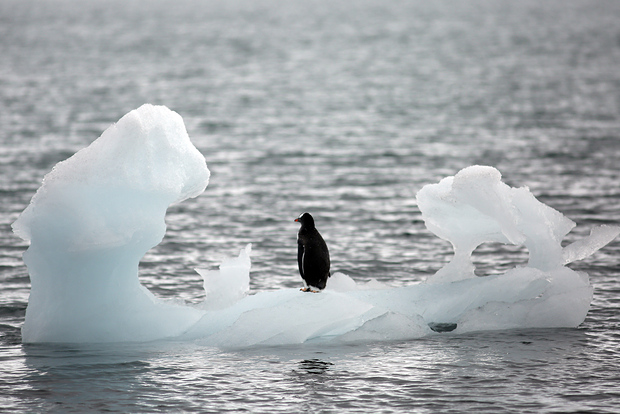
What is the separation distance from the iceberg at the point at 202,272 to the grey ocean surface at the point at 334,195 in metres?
0.29

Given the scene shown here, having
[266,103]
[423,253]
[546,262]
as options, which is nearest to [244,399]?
[546,262]

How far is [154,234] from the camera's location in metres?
10.9

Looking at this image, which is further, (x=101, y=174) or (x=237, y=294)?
(x=237, y=294)

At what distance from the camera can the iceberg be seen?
10.7 m

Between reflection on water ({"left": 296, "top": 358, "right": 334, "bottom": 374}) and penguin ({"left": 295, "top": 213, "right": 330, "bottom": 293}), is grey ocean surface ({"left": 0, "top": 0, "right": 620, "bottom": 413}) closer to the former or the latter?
reflection on water ({"left": 296, "top": 358, "right": 334, "bottom": 374})

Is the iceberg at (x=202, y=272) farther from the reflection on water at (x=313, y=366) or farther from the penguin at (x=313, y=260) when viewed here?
the reflection on water at (x=313, y=366)

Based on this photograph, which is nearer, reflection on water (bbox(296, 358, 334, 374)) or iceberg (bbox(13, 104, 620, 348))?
reflection on water (bbox(296, 358, 334, 374))

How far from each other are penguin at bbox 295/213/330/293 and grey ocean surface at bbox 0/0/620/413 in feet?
3.32

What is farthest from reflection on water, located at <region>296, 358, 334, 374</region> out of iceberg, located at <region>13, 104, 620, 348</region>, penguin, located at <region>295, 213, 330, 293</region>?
penguin, located at <region>295, 213, 330, 293</region>

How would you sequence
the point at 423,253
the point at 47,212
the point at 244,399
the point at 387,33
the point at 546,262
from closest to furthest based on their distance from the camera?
the point at 244,399 → the point at 47,212 → the point at 546,262 → the point at 423,253 → the point at 387,33

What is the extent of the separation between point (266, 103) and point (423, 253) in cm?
2952

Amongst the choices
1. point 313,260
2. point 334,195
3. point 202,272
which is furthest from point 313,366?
point 334,195

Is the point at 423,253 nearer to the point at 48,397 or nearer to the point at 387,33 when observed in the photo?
the point at 48,397

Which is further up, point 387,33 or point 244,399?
point 387,33
